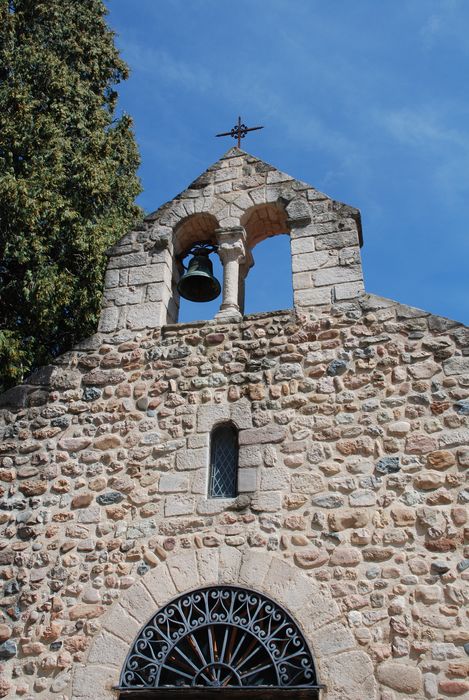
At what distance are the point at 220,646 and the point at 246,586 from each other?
15.8 inches

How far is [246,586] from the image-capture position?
472 centimetres

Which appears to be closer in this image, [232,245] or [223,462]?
[223,462]

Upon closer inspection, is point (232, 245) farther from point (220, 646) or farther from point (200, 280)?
point (220, 646)

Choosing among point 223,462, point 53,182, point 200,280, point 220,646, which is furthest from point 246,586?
point 53,182

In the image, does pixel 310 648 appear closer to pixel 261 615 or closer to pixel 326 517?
pixel 261 615

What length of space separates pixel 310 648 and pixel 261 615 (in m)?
0.38

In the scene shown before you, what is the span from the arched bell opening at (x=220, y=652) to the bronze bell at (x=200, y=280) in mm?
2857

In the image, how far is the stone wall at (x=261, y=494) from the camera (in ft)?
14.7

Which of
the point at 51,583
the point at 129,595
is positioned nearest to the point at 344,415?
the point at 129,595

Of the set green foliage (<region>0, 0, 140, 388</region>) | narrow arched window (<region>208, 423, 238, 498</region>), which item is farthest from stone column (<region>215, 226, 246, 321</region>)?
green foliage (<region>0, 0, 140, 388</region>)

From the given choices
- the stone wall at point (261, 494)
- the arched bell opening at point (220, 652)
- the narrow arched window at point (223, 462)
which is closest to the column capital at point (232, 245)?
the stone wall at point (261, 494)

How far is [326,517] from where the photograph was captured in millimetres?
4867

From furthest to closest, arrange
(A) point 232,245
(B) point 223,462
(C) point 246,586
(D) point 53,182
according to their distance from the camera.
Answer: (D) point 53,182, (A) point 232,245, (B) point 223,462, (C) point 246,586

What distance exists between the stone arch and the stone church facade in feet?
0.04
